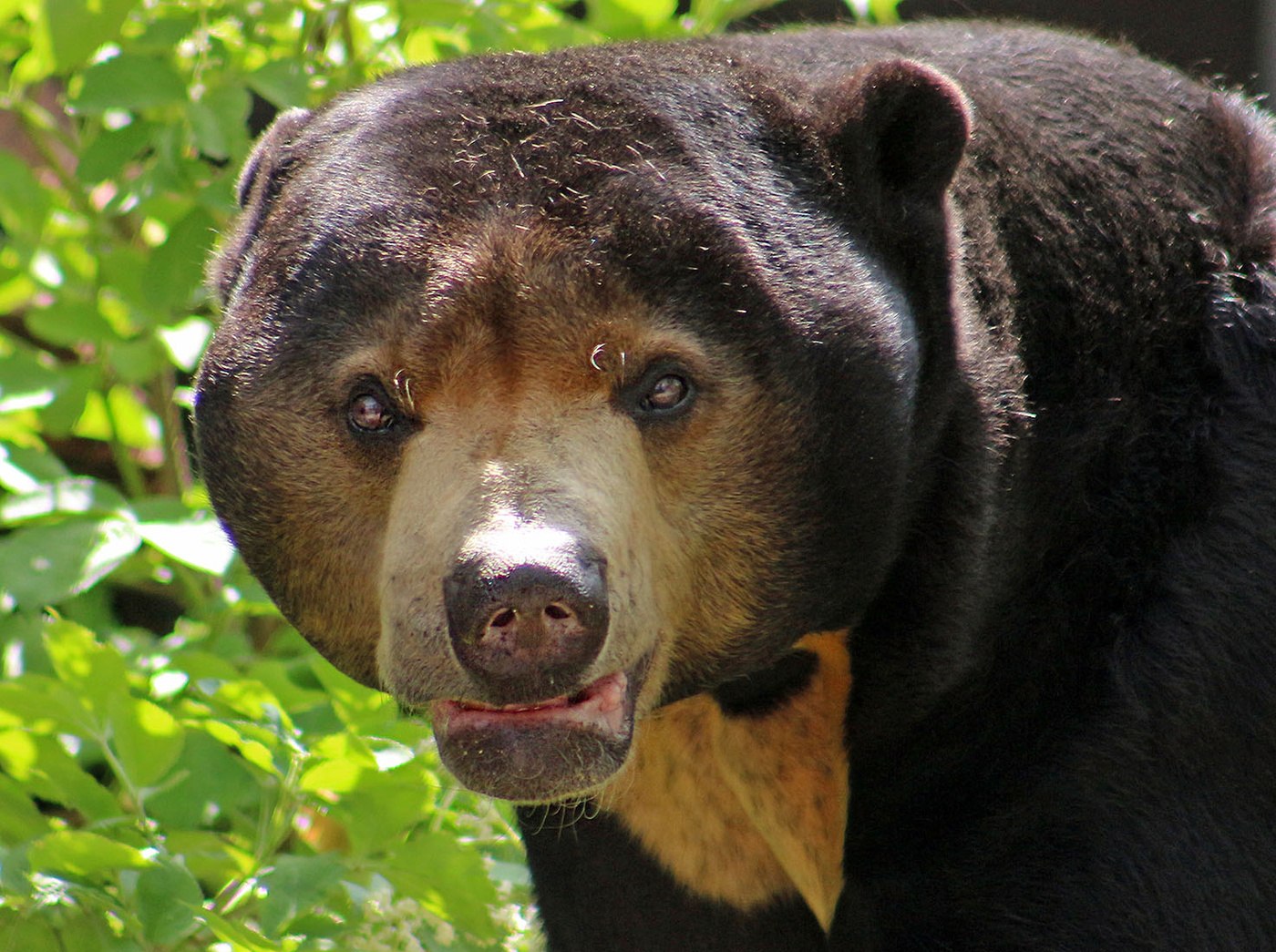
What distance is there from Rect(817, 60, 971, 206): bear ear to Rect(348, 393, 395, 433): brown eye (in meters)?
0.89

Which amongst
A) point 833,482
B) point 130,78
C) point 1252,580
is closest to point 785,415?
point 833,482

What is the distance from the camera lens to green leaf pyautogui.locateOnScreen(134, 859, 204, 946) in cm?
338

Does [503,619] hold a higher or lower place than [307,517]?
higher

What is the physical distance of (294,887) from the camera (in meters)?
3.53

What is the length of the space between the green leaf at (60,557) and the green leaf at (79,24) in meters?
1.12

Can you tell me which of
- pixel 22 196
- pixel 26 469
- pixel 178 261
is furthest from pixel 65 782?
pixel 22 196

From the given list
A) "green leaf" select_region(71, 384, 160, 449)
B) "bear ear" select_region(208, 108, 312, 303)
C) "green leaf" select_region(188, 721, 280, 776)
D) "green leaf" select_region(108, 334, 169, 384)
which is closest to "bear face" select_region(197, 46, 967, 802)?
"bear ear" select_region(208, 108, 312, 303)

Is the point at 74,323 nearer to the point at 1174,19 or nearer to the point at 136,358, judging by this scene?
the point at 136,358

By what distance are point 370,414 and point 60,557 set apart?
1.37 meters

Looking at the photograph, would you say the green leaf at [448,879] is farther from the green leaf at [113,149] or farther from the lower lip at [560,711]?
the green leaf at [113,149]

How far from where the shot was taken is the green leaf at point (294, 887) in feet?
11.4

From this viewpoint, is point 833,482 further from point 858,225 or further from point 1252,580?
point 1252,580

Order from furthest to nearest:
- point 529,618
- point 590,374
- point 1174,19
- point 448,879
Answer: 1. point 1174,19
2. point 448,879
3. point 590,374
4. point 529,618

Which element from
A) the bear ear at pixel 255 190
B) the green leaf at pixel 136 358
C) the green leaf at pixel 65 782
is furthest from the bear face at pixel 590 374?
the green leaf at pixel 136 358
